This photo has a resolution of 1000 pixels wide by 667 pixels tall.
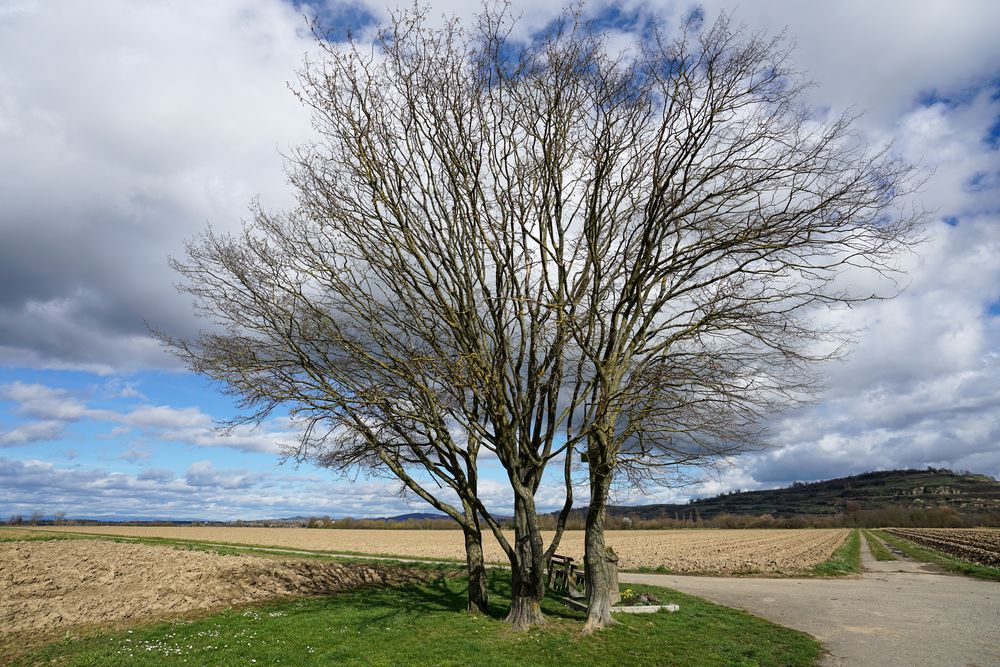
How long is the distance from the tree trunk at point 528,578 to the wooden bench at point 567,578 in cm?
533

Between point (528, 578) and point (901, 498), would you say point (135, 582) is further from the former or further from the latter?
point (901, 498)

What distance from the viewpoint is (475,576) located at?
14.8 m

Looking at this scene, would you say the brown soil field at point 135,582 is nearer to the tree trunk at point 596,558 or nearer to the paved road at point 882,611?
the tree trunk at point 596,558

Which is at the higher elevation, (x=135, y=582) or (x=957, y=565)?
(x=135, y=582)

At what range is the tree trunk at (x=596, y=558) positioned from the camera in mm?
12727

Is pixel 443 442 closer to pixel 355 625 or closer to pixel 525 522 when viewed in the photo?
pixel 525 522

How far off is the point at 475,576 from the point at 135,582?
10.4m

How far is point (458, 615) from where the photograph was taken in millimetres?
13992

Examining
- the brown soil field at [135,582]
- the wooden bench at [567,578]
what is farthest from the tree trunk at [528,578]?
the brown soil field at [135,582]

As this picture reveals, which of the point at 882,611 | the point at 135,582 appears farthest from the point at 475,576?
the point at 882,611

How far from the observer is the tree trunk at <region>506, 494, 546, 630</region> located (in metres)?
12.8

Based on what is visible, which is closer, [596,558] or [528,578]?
Answer: [528,578]

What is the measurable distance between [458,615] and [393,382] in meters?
5.80

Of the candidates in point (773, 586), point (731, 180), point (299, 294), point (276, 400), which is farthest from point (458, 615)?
point (773, 586)
